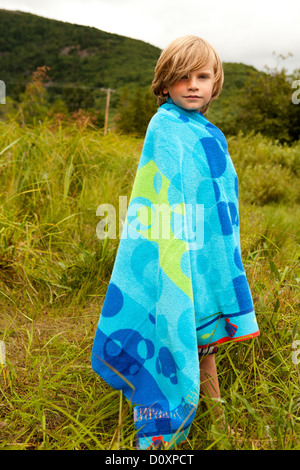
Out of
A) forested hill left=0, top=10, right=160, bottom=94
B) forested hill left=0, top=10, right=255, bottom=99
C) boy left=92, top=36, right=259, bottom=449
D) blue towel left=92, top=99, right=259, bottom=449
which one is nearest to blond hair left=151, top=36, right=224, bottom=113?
boy left=92, top=36, right=259, bottom=449

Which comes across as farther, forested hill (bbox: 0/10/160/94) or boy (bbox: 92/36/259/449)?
forested hill (bbox: 0/10/160/94)

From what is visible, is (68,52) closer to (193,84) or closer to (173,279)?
(193,84)

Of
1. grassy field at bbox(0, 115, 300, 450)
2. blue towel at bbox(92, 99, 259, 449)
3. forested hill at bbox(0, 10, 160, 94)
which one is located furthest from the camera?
forested hill at bbox(0, 10, 160, 94)

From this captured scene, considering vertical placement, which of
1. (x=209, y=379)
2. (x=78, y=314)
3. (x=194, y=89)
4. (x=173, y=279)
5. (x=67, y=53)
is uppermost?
(x=67, y=53)

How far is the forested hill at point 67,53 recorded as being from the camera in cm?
3494

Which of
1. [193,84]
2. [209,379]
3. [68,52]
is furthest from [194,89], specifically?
[68,52]

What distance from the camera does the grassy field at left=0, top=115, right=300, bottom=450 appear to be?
1379mm

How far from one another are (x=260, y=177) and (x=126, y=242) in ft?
13.0

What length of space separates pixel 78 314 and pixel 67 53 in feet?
149

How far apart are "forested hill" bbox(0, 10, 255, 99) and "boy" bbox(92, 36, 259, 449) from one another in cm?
3000

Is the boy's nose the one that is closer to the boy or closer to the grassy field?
the boy

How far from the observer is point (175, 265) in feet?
4.18

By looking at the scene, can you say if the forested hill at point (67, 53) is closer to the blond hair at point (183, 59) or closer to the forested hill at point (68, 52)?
the forested hill at point (68, 52)
